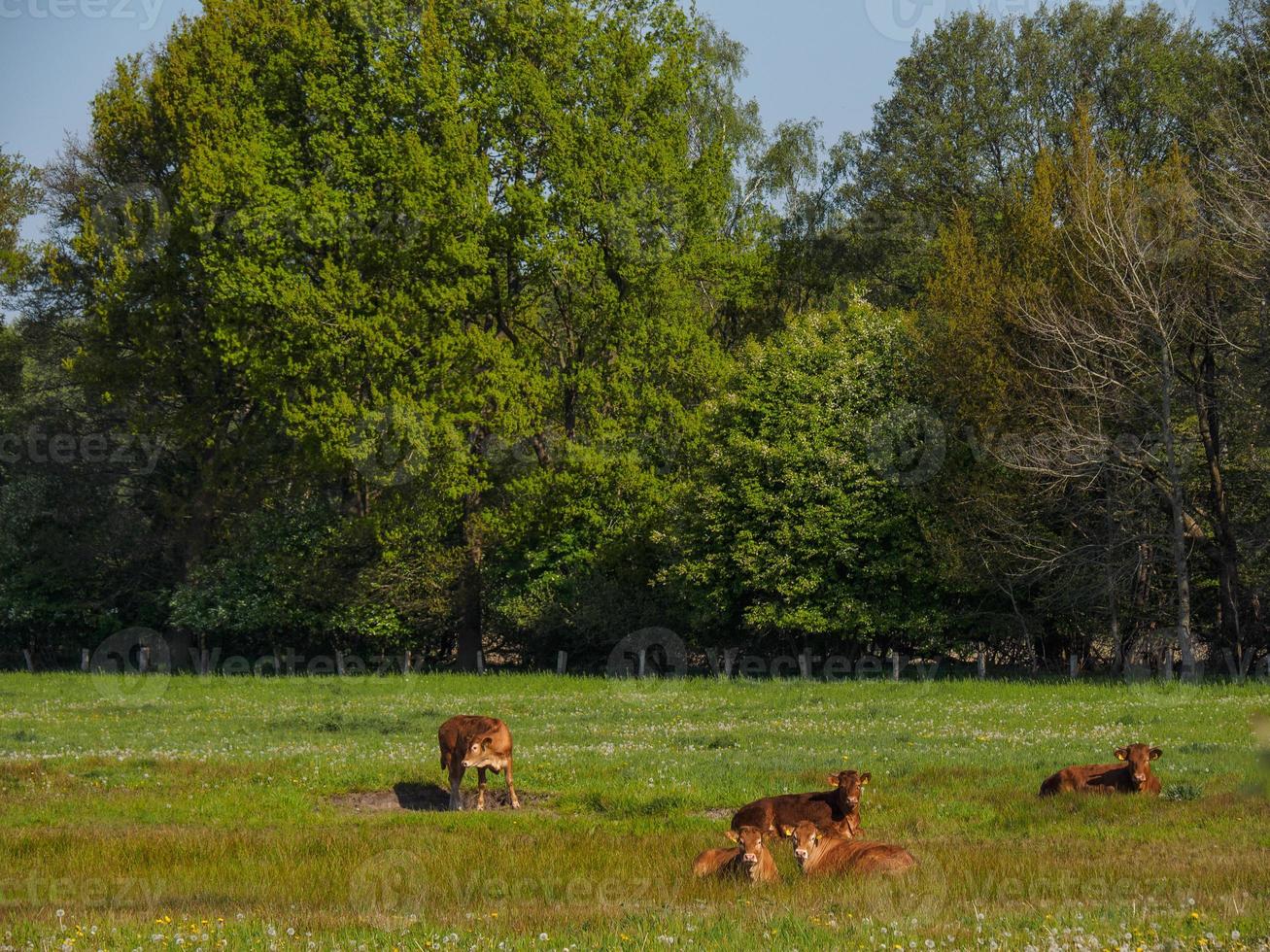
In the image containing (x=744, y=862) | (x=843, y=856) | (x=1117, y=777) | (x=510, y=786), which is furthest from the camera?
(x=510, y=786)

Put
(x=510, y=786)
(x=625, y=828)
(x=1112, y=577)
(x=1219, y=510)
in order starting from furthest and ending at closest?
(x=1219, y=510) → (x=1112, y=577) → (x=510, y=786) → (x=625, y=828)

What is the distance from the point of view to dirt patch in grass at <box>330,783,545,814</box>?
20.4 meters

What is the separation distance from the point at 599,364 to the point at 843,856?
3994 centimetres

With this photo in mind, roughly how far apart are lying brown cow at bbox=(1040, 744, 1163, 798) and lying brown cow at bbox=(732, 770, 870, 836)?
345cm

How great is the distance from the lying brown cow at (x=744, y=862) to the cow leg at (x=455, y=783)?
7.31 m

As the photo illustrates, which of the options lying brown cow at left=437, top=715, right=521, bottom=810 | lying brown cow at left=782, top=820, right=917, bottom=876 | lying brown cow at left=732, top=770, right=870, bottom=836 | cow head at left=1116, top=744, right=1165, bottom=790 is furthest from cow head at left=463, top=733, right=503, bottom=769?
cow head at left=1116, top=744, right=1165, bottom=790

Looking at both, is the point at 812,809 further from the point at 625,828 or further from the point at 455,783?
the point at 455,783

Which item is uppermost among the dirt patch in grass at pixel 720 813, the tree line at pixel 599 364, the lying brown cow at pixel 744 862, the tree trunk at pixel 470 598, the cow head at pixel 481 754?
the tree line at pixel 599 364

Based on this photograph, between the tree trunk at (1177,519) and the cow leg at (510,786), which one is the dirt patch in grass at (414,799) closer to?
the cow leg at (510,786)

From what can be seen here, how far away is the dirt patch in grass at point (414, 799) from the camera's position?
20406 millimetres

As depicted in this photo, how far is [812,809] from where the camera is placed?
15898 millimetres

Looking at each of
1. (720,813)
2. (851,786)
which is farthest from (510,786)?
(851,786)

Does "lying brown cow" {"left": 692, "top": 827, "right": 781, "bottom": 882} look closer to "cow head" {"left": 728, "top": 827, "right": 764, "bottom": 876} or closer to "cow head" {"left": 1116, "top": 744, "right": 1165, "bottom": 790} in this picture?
"cow head" {"left": 728, "top": 827, "right": 764, "bottom": 876}

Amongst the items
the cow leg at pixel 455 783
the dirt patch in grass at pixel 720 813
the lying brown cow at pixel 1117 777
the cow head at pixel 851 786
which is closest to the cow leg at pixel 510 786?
the cow leg at pixel 455 783
